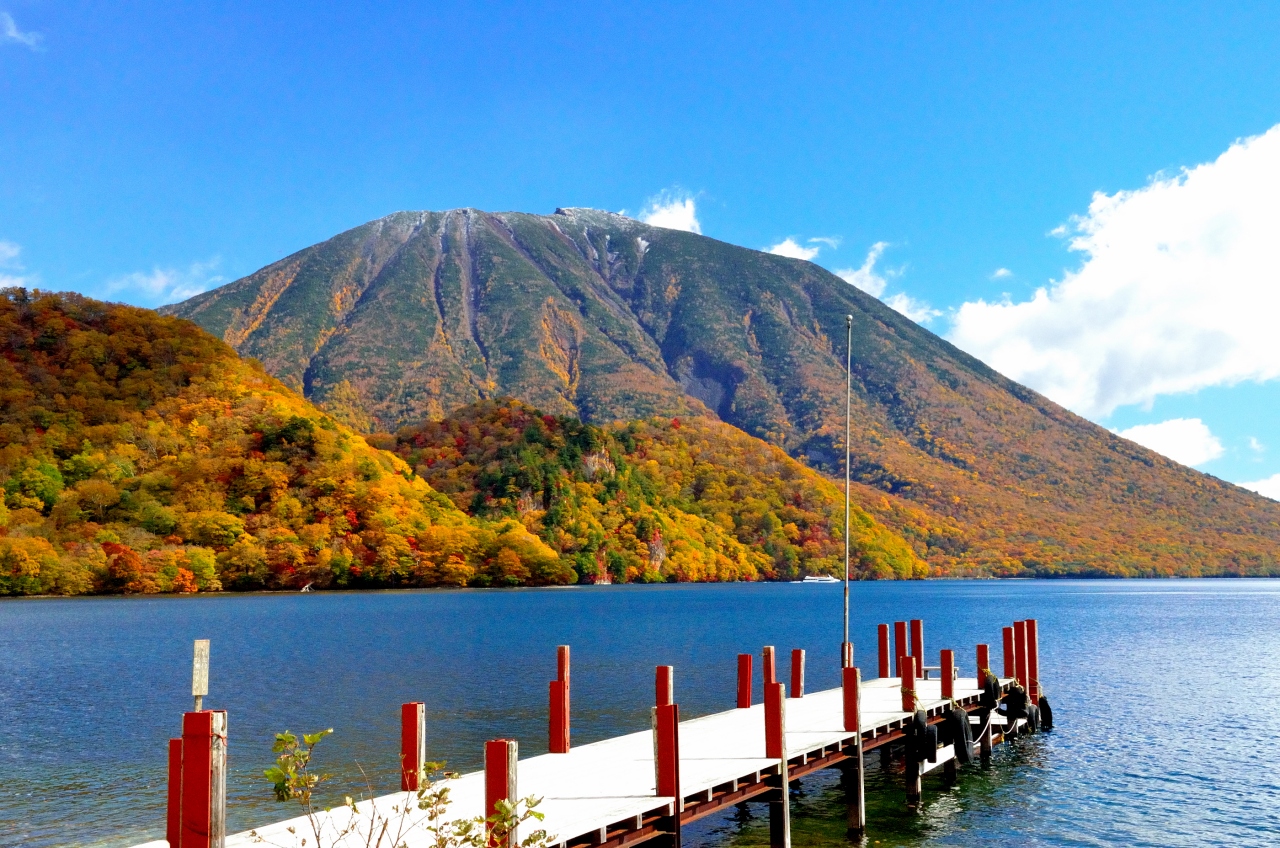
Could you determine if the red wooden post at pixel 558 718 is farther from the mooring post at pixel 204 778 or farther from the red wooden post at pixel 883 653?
the red wooden post at pixel 883 653

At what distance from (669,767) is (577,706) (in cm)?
2086

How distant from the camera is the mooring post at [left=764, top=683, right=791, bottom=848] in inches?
626

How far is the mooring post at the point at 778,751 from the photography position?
15.9 m

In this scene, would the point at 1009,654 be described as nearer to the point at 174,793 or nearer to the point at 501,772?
the point at 501,772

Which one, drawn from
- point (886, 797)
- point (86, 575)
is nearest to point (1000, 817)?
point (886, 797)

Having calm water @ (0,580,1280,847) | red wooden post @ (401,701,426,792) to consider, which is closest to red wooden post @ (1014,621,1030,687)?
calm water @ (0,580,1280,847)

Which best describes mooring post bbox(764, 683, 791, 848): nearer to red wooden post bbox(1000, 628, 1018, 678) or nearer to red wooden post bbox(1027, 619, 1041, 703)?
red wooden post bbox(1000, 628, 1018, 678)

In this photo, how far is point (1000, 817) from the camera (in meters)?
20.6

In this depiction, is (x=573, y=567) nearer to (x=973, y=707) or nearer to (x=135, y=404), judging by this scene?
(x=135, y=404)

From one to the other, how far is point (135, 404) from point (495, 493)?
164 ft

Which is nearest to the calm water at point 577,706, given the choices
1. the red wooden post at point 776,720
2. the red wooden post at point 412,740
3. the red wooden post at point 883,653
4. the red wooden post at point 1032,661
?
the red wooden post at point 1032,661

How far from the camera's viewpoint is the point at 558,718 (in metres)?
17.2

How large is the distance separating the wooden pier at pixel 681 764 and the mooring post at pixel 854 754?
0.08ft

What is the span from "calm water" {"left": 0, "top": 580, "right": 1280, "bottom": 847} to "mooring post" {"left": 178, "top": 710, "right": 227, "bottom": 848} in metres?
10.1
